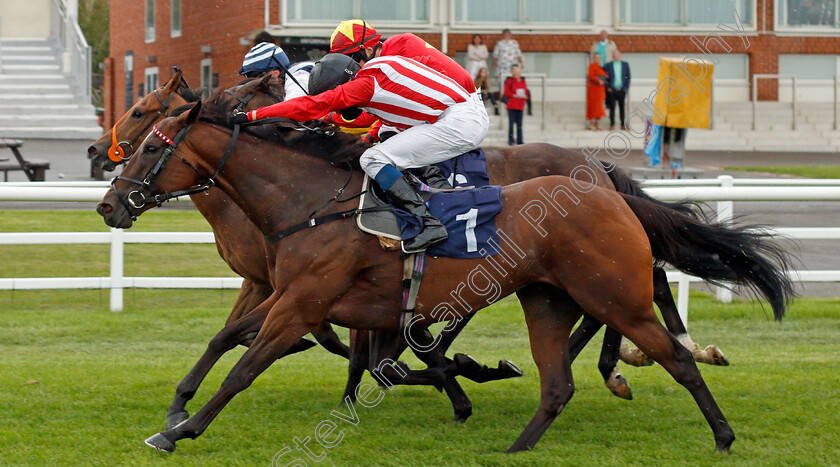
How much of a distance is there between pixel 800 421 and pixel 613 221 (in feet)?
4.93

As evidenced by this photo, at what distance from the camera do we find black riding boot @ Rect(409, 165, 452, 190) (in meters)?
5.15

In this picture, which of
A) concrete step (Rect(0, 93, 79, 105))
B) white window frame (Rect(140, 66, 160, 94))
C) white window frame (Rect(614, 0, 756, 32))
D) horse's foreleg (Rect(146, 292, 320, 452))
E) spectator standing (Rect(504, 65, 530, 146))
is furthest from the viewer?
white window frame (Rect(140, 66, 160, 94))

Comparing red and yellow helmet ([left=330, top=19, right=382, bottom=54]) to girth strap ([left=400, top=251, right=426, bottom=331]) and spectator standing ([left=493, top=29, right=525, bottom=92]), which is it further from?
spectator standing ([left=493, top=29, right=525, bottom=92])

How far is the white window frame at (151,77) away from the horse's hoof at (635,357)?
20786mm

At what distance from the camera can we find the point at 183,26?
2338 centimetres

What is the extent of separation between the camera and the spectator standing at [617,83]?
1858cm

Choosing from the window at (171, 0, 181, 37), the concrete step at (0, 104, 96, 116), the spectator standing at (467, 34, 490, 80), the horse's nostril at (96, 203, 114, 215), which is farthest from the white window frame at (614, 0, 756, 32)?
the horse's nostril at (96, 203, 114, 215)

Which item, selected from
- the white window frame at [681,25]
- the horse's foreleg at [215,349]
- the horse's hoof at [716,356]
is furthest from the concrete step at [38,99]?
the horse's hoof at [716,356]

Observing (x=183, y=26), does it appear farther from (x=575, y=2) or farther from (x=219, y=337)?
(x=219, y=337)

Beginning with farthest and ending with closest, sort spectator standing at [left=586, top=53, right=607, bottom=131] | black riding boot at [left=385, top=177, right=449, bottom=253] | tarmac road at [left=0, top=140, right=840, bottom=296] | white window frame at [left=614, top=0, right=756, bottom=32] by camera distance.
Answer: white window frame at [left=614, top=0, right=756, bottom=32]
spectator standing at [left=586, top=53, right=607, bottom=131]
tarmac road at [left=0, top=140, right=840, bottom=296]
black riding boot at [left=385, top=177, right=449, bottom=253]

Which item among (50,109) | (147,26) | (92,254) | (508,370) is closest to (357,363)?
(508,370)

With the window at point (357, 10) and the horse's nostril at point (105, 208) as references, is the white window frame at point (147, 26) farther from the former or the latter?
the horse's nostril at point (105, 208)

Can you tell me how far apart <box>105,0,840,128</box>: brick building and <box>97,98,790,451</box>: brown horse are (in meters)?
14.8

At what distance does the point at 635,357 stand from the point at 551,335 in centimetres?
123
